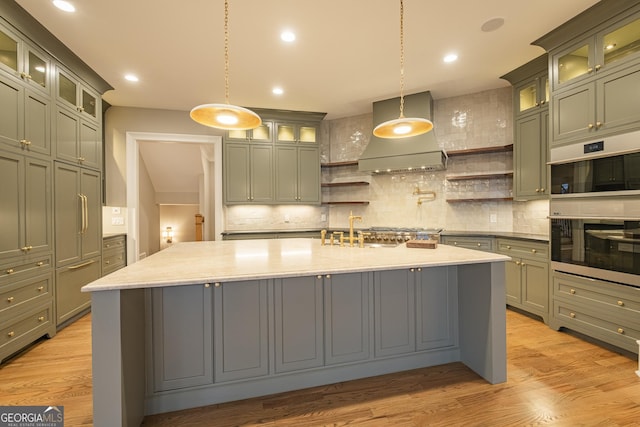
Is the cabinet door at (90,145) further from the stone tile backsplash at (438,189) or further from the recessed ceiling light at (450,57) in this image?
the recessed ceiling light at (450,57)

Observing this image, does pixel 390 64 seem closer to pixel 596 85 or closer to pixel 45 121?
pixel 596 85

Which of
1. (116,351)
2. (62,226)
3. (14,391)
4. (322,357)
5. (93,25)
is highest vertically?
(93,25)

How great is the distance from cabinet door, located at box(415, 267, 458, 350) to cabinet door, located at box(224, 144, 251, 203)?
3.30 metres

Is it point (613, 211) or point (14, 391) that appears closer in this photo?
point (14, 391)

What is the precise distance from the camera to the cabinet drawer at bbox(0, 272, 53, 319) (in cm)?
224

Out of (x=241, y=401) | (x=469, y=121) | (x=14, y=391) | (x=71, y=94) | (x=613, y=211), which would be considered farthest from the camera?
(x=469, y=121)

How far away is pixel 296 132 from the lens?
4828mm

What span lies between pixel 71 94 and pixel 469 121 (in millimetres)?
5121

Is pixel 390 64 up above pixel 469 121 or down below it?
above

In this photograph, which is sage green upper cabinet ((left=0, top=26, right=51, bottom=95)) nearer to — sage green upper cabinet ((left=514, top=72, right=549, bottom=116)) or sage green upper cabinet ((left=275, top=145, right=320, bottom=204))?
sage green upper cabinet ((left=275, top=145, right=320, bottom=204))

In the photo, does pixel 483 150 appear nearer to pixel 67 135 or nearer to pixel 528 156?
pixel 528 156

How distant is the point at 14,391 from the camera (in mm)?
1941

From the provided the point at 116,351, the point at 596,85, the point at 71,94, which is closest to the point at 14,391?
the point at 116,351

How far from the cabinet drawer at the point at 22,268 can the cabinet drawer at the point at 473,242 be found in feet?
14.6
